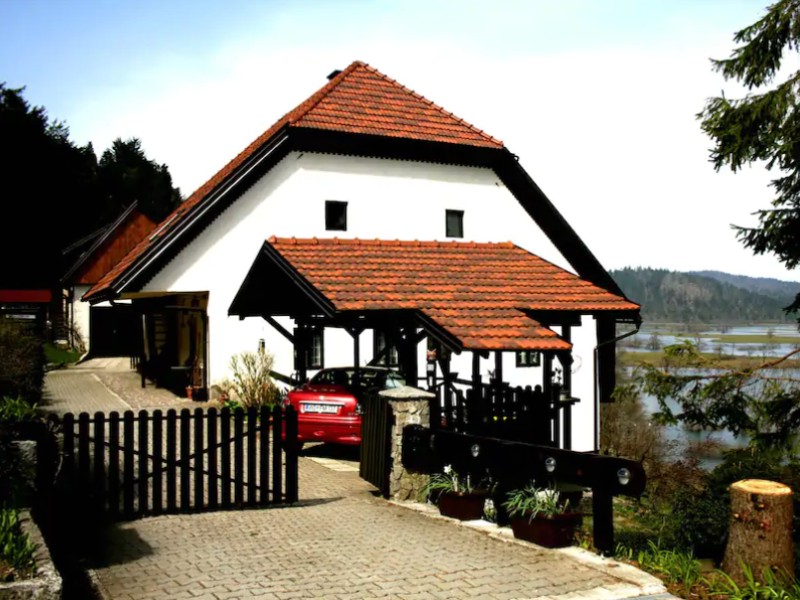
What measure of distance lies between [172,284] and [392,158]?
6444 mm

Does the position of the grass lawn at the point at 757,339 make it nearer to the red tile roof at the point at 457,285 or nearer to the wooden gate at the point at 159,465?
the red tile roof at the point at 457,285

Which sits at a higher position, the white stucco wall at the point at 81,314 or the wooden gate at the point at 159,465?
the white stucco wall at the point at 81,314

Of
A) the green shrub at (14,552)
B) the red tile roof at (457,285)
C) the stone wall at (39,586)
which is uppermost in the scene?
→ the red tile roof at (457,285)

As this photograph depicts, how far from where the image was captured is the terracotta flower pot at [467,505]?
9312 mm

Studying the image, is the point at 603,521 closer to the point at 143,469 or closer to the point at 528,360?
the point at 143,469

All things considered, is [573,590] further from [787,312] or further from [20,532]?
[787,312]

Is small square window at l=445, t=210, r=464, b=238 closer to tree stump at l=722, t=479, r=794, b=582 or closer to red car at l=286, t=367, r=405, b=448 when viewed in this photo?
red car at l=286, t=367, r=405, b=448

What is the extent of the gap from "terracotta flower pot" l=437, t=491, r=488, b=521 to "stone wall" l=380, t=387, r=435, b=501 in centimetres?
114

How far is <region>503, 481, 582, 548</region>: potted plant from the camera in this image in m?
8.02

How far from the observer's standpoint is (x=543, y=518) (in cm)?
806

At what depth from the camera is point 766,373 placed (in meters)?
12.4

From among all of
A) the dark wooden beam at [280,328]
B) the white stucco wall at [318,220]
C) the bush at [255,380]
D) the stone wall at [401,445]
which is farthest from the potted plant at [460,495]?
the white stucco wall at [318,220]

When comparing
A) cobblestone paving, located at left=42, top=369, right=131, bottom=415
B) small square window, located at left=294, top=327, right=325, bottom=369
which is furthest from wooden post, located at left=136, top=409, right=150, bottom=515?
small square window, located at left=294, top=327, right=325, bottom=369

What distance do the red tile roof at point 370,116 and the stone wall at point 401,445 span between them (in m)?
10.8
